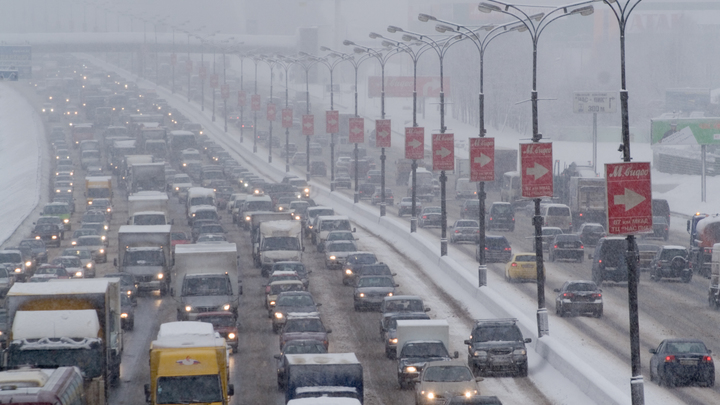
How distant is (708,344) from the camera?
37156 millimetres

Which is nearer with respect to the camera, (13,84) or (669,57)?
(669,57)

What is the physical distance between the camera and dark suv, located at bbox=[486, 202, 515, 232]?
68625mm

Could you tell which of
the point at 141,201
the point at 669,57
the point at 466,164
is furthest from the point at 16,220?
the point at 669,57

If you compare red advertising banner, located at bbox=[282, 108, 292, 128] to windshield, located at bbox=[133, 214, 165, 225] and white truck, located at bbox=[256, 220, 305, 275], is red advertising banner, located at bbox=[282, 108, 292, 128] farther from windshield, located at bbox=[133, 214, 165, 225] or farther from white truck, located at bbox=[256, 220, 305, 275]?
white truck, located at bbox=[256, 220, 305, 275]

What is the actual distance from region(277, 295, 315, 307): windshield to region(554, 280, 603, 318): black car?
926cm

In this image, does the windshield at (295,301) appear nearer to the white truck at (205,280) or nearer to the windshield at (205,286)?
the white truck at (205,280)

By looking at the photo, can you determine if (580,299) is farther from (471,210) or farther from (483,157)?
(471,210)

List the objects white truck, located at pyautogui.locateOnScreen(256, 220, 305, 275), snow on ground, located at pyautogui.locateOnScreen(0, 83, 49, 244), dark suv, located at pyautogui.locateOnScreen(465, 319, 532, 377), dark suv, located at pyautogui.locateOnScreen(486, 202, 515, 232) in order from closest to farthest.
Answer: dark suv, located at pyautogui.locateOnScreen(465, 319, 532, 377) → white truck, located at pyautogui.locateOnScreen(256, 220, 305, 275) → dark suv, located at pyautogui.locateOnScreen(486, 202, 515, 232) → snow on ground, located at pyautogui.locateOnScreen(0, 83, 49, 244)

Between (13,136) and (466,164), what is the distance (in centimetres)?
6796

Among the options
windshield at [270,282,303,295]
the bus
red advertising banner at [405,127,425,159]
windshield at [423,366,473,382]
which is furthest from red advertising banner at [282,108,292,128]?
the bus

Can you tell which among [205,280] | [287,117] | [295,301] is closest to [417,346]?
[295,301]

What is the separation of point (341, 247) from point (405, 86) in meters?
112

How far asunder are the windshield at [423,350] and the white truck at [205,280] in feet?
25.4

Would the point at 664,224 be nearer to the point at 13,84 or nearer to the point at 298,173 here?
the point at 298,173
